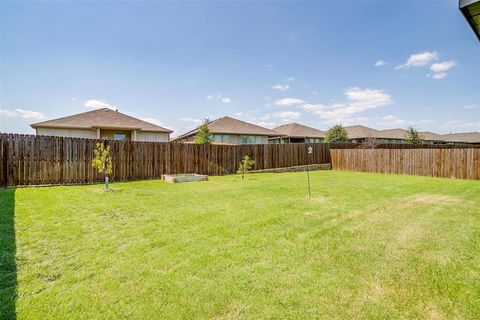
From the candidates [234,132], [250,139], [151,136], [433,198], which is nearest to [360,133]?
[250,139]

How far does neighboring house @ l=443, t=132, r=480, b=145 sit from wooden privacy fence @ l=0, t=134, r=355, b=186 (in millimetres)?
58841

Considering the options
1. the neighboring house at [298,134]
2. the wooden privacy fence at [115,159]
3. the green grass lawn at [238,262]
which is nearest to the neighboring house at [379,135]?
the neighboring house at [298,134]

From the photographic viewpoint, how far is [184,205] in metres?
6.78

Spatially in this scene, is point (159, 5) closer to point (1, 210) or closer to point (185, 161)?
point (185, 161)

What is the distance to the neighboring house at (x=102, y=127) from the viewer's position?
69.5 ft

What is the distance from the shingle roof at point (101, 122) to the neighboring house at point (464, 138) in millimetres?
62821

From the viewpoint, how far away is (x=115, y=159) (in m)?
12.2

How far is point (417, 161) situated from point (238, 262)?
1675cm

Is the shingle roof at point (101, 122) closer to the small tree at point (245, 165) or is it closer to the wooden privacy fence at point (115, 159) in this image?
the wooden privacy fence at point (115, 159)

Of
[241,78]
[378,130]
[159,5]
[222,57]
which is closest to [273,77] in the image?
[241,78]

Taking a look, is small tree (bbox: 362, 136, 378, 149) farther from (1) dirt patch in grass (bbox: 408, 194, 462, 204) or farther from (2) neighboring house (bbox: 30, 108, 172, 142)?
(1) dirt patch in grass (bbox: 408, 194, 462, 204)

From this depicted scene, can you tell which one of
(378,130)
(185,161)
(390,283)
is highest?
(378,130)

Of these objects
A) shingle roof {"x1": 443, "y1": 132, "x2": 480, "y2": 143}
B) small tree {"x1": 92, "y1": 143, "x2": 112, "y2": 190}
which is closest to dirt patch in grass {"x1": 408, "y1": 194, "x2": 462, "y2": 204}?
small tree {"x1": 92, "y1": 143, "x2": 112, "y2": 190}

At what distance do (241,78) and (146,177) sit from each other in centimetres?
1085
